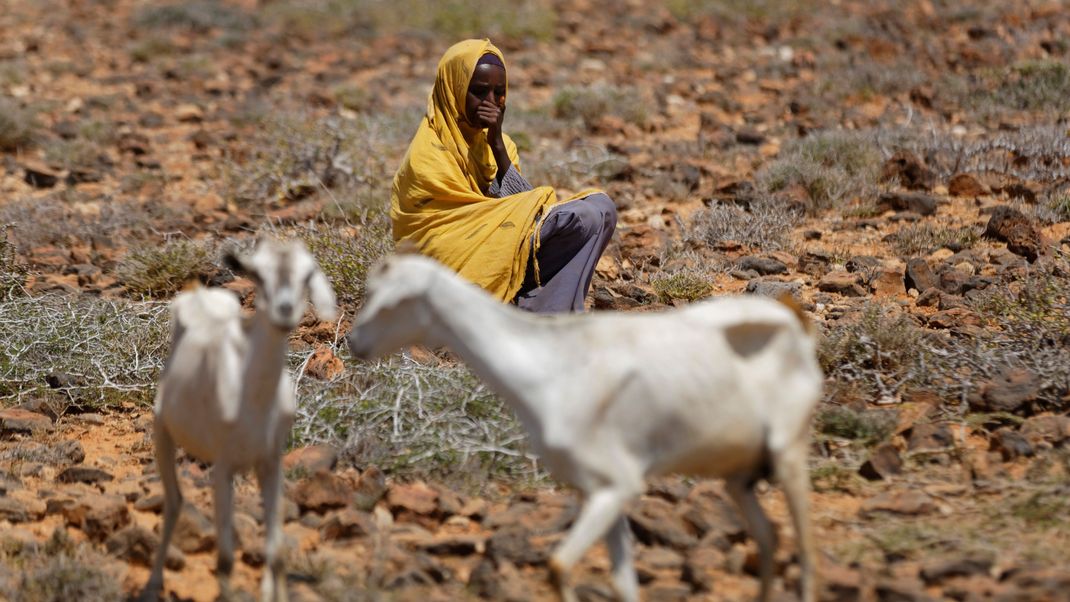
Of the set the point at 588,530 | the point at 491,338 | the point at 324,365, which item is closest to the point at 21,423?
the point at 324,365

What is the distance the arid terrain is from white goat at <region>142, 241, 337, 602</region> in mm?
391

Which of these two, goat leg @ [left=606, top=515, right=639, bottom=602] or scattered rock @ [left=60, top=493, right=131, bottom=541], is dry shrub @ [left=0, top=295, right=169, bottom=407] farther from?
goat leg @ [left=606, top=515, right=639, bottom=602]

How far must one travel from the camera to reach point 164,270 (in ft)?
24.6

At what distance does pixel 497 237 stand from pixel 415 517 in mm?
1818

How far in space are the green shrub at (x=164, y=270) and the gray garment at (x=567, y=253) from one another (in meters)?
2.51

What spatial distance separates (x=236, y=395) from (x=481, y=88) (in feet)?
10.3

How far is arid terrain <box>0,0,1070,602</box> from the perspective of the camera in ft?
13.4

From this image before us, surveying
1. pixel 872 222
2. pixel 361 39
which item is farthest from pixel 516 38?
pixel 872 222

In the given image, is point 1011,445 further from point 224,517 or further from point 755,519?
point 224,517

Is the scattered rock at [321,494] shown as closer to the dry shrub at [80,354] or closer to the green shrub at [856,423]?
the dry shrub at [80,354]

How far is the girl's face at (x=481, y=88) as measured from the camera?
6129mm

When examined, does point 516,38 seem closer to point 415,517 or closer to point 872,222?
point 872,222

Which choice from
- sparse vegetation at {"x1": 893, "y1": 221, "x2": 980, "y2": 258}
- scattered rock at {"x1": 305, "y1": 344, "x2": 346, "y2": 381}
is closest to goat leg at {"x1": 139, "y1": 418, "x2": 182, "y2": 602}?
scattered rock at {"x1": 305, "y1": 344, "x2": 346, "y2": 381}

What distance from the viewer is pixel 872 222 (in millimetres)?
8352
